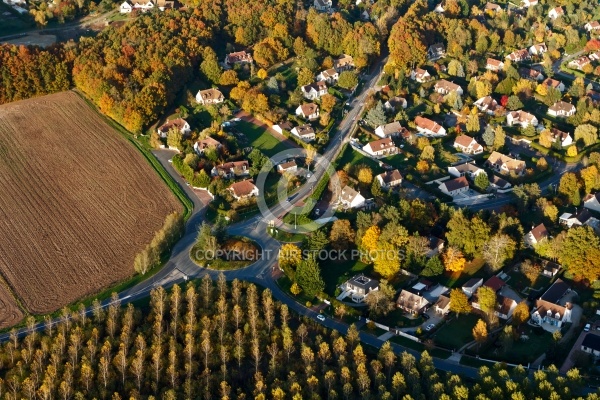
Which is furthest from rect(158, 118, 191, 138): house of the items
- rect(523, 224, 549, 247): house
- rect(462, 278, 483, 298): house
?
rect(523, 224, 549, 247): house

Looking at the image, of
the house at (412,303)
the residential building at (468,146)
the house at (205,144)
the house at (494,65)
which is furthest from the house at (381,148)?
the house at (494,65)

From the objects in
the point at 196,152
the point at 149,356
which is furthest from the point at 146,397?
the point at 196,152

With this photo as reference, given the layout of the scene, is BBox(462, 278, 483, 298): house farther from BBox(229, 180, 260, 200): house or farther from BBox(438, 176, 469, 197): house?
BBox(229, 180, 260, 200): house

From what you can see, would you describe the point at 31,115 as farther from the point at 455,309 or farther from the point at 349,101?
the point at 455,309

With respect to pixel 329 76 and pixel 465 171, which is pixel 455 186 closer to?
pixel 465 171

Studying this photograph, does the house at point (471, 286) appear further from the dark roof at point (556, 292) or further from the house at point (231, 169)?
the house at point (231, 169)

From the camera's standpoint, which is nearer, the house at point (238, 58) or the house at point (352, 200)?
the house at point (352, 200)

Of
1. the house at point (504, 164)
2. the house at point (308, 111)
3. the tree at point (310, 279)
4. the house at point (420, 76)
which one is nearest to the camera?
the tree at point (310, 279)
